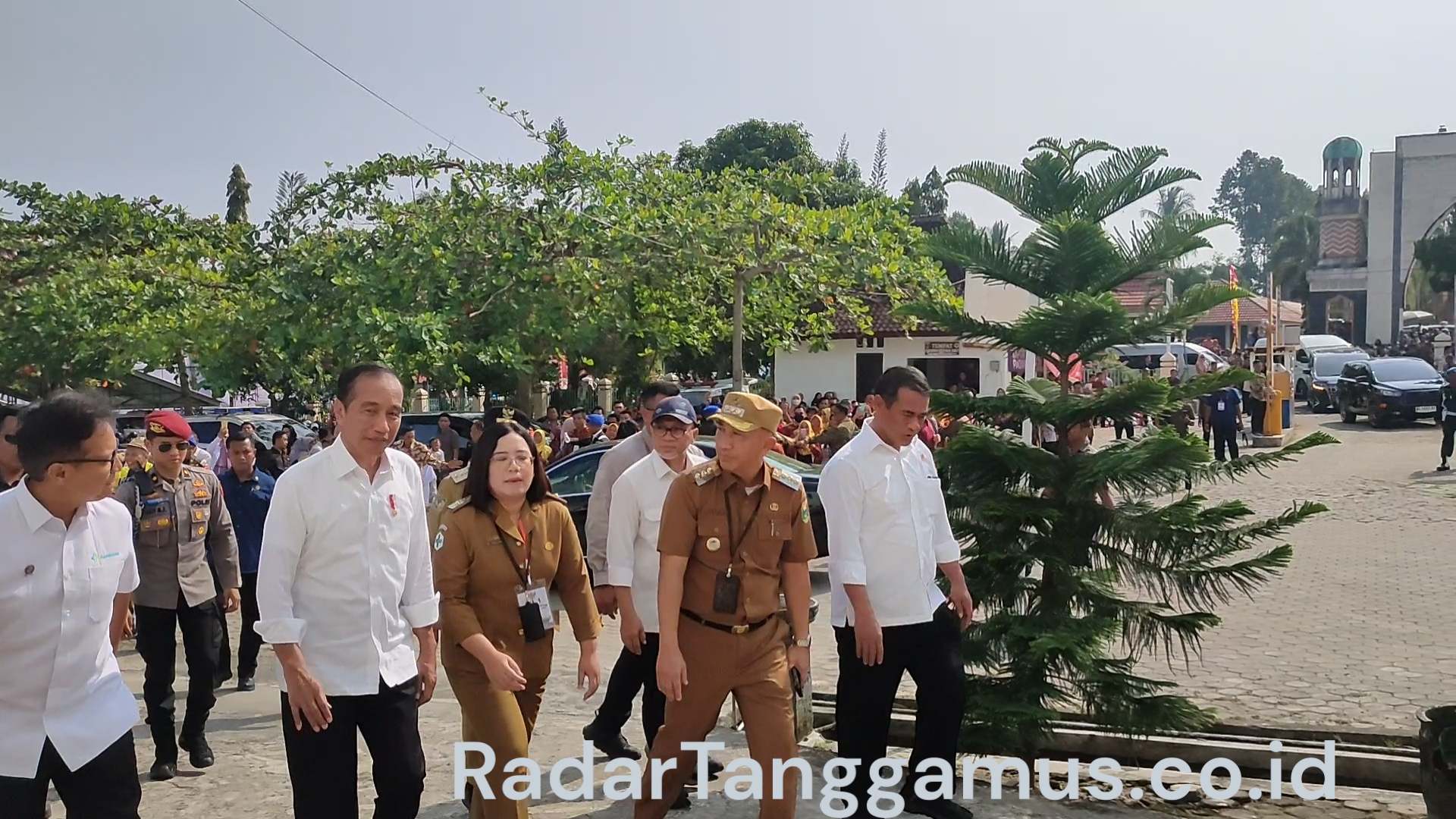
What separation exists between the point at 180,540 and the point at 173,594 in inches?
10.5

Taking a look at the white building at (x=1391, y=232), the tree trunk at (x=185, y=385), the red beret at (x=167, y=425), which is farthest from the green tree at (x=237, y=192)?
the white building at (x=1391, y=232)

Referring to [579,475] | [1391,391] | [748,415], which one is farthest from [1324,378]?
[748,415]

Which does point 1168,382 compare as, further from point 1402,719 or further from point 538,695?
point 538,695

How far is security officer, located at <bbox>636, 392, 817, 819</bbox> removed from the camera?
434 centimetres

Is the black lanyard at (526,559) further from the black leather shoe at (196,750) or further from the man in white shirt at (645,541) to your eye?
the black leather shoe at (196,750)

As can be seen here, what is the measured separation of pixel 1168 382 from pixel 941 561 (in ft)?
4.58

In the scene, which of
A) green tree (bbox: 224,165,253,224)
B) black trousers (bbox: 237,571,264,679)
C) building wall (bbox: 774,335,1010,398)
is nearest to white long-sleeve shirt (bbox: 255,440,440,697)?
black trousers (bbox: 237,571,264,679)

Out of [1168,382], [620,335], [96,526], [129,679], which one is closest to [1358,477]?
[620,335]

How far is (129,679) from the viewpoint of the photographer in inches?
324

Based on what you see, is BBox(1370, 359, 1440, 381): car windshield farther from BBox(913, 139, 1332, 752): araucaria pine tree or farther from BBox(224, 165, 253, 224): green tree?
BBox(224, 165, 253, 224): green tree

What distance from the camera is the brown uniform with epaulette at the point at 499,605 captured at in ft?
13.8

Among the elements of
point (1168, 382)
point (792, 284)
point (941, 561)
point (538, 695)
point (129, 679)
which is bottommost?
point (129, 679)

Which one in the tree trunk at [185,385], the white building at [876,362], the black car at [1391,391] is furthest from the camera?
the white building at [876,362]

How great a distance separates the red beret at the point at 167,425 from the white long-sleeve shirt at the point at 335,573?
258 centimetres
